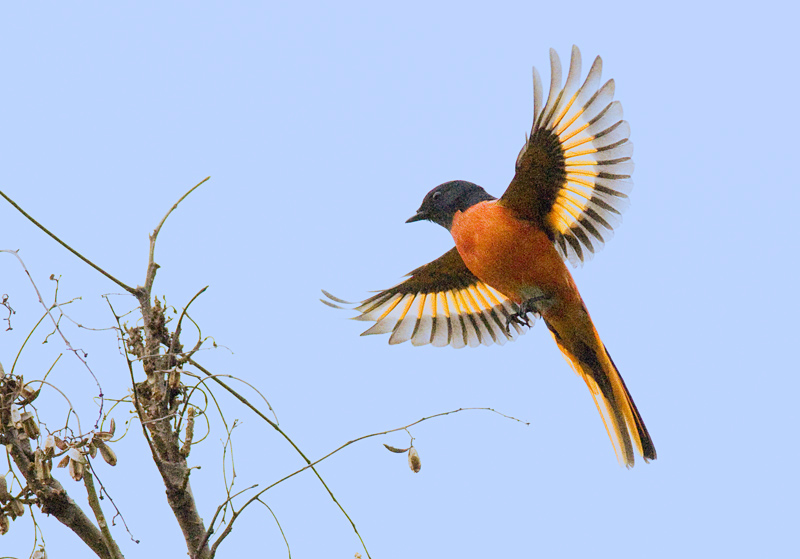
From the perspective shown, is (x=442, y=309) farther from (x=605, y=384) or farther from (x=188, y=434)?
(x=188, y=434)

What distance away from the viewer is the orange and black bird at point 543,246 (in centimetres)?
257

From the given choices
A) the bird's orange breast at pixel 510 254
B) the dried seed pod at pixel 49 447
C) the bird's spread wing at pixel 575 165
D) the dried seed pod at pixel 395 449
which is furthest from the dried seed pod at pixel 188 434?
the bird's orange breast at pixel 510 254

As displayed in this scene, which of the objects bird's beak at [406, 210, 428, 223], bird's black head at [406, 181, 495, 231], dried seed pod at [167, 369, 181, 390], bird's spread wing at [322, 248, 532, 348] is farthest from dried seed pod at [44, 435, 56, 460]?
bird's beak at [406, 210, 428, 223]

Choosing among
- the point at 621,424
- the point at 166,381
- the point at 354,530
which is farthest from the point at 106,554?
the point at 621,424

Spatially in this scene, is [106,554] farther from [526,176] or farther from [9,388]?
[526,176]

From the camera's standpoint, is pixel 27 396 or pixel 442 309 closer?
pixel 27 396

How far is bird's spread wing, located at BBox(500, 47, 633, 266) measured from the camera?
243 centimetres

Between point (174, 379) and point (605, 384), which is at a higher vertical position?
point (605, 384)

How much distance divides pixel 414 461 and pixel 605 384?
1925 millimetres

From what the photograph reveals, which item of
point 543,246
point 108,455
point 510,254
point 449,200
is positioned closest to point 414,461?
point 108,455

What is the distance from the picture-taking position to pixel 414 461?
5.10 feet

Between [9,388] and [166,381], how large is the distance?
268mm

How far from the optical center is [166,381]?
1399mm

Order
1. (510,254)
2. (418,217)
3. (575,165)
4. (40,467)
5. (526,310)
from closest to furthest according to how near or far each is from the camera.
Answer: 1. (40,467)
2. (575,165)
3. (510,254)
4. (526,310)
5. (418,217)
